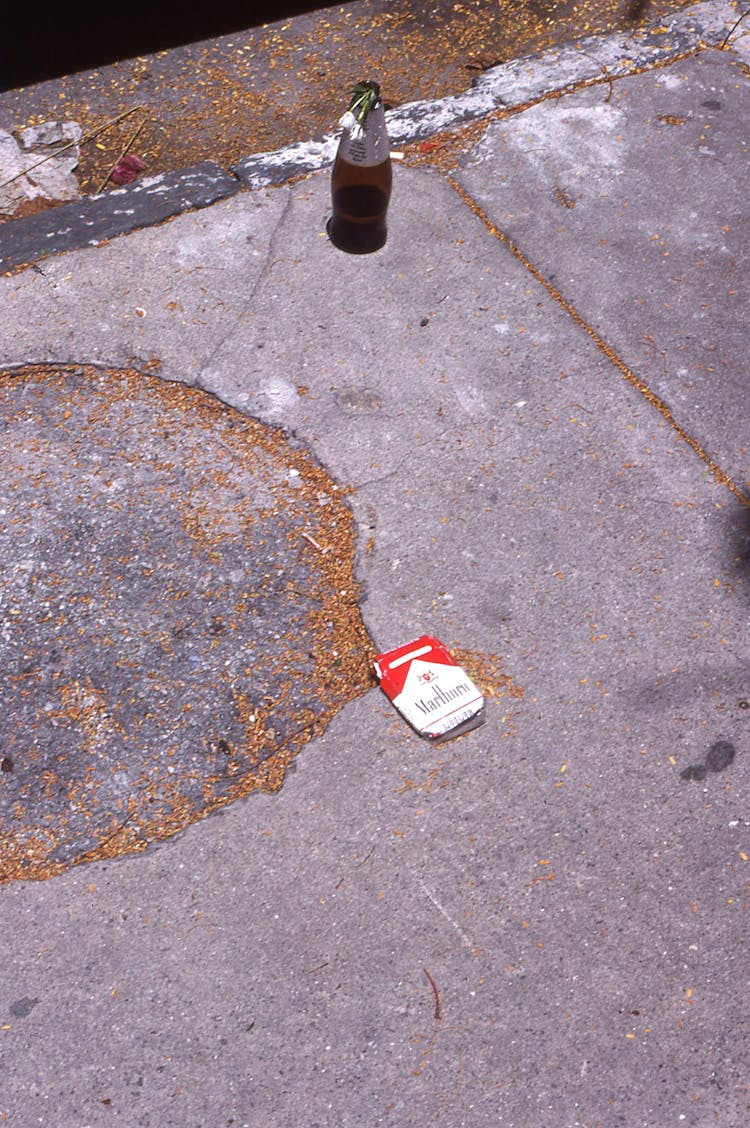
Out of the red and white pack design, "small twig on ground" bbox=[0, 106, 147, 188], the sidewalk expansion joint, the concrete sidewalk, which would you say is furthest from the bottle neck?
the red and white pack design

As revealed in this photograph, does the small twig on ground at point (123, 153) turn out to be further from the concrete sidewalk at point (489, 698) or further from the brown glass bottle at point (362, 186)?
the brown glass bottle at point (362, 186)

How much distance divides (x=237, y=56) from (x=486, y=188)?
169 centimetres

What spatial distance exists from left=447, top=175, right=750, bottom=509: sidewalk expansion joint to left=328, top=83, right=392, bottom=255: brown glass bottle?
0.45 m

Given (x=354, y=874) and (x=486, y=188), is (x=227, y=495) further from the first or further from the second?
(x=486, y=188)

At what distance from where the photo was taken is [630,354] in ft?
12.5

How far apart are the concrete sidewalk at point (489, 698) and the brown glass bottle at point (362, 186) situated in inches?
3.7

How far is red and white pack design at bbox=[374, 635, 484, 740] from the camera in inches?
115

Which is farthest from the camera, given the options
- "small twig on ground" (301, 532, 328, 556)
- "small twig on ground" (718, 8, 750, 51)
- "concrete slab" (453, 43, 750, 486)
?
"small twig on ground" (718, 8, 750, 51)

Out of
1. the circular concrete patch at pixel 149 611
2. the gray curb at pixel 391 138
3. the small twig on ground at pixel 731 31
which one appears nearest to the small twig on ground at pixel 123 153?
the gray curb at pixel 391 138

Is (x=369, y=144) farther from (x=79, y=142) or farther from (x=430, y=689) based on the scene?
(x=430, y=689)

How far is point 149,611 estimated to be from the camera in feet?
10.2

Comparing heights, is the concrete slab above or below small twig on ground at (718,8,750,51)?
below

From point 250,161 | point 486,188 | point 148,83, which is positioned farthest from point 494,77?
point 148,83

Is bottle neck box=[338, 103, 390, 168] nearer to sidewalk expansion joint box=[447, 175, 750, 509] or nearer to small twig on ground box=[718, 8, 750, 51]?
sidewalk expansion joint box=[447, 175, 750, 509]
